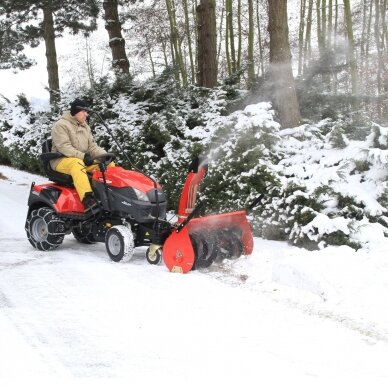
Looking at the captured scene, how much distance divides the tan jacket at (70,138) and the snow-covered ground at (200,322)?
50.0 inches

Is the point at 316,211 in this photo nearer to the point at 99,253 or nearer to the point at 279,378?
the point at 99,253

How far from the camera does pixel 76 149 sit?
19.8 ft

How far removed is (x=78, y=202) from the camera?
5996mm

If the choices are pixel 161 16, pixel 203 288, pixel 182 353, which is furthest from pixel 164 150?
pixel 161 16

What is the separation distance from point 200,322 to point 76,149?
3100 millimetres

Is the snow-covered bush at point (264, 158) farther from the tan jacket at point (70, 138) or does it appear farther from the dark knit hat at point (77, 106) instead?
the dark knit hat at point (77, 106)

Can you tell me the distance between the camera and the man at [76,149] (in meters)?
5.78

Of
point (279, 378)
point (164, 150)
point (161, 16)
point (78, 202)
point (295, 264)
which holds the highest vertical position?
point (161, 16)

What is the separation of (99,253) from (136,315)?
7.94 feet

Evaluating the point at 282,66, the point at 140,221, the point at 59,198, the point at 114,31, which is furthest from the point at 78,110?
the point at 114,31

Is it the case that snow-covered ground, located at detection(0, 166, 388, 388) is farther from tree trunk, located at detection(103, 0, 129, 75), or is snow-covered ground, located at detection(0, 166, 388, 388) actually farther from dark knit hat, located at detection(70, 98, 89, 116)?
tree trunk, located at detection(103, 0, 129, 75)

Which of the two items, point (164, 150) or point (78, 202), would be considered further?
point (164, 150)

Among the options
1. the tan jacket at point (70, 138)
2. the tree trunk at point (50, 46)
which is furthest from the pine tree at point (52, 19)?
the tan jacket at point (70, 138)

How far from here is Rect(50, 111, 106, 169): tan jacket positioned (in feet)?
19.5
